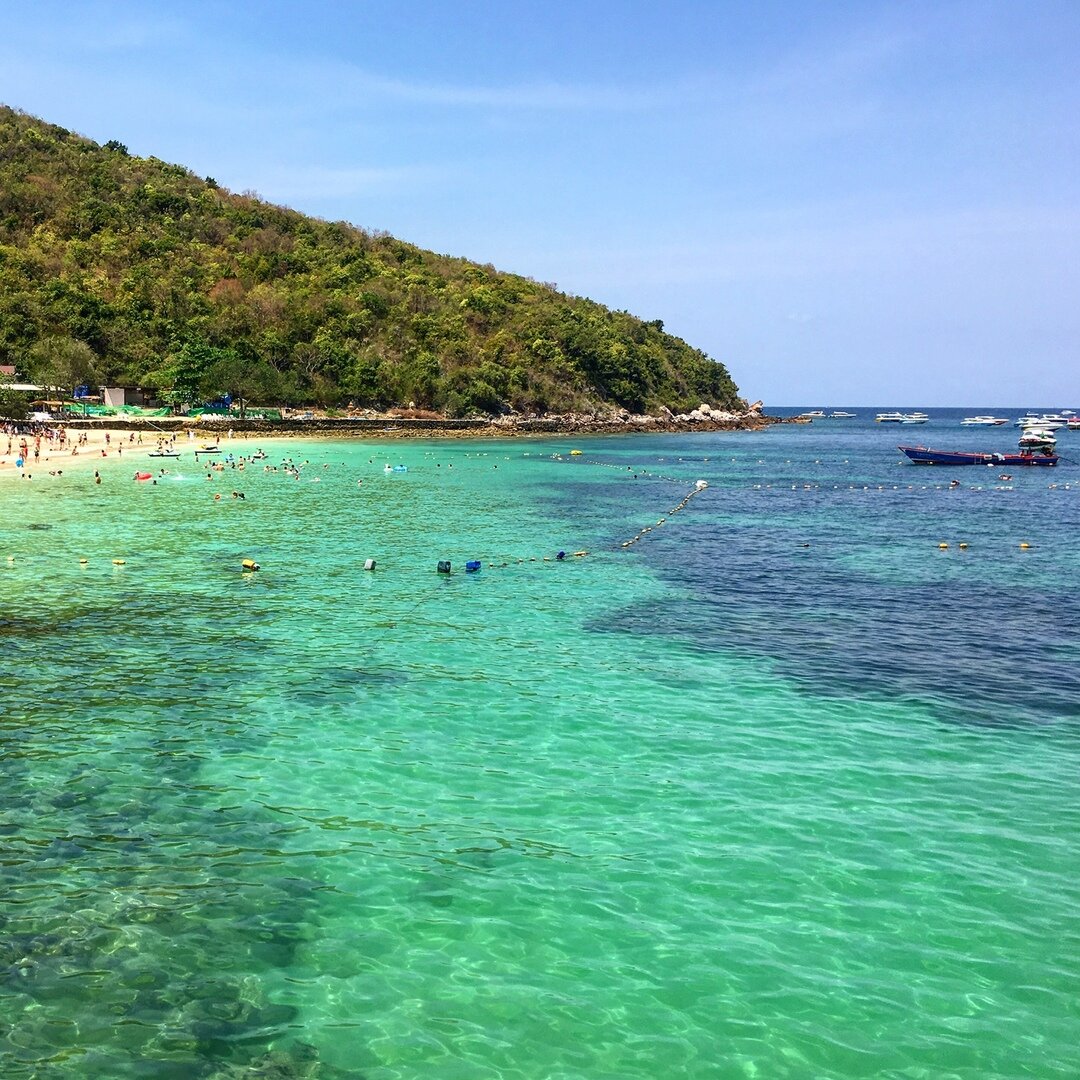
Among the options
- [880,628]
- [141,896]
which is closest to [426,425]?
[880,628]

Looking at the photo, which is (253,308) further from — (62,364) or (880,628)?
(880,628)

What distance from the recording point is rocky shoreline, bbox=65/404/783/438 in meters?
94.1

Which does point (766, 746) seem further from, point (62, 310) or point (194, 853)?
point (62, 310)

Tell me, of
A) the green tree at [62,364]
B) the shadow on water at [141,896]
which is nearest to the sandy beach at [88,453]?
the green tree at [62,364]

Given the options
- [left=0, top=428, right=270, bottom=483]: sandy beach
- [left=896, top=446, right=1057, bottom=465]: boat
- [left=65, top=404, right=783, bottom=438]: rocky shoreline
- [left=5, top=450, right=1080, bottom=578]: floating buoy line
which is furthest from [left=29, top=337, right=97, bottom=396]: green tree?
[left=896, top=446, right=1057, bottom=465]: boat

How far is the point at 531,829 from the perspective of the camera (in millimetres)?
11320

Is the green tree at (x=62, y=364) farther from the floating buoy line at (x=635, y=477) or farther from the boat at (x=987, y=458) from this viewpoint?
the boat at (x=987, y=458)

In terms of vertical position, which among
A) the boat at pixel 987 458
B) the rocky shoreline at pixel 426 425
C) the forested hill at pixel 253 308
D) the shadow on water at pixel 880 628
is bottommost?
the shadow on water at pixel 880 628

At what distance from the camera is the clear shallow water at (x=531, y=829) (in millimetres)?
7777

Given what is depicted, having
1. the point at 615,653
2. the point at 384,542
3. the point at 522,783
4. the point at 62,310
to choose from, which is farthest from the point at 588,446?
the point at 522,783

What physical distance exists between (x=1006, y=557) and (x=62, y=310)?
114 m

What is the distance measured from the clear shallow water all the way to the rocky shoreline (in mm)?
72579

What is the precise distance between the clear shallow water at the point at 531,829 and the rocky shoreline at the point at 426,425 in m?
72.6

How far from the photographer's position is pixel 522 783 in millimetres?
12688
